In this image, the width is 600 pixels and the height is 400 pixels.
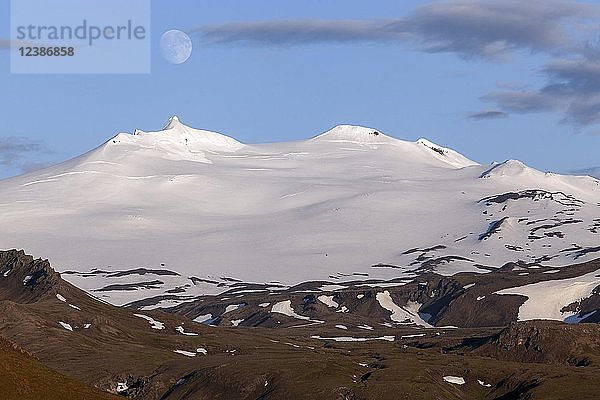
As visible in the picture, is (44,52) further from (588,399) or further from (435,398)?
(588,399)

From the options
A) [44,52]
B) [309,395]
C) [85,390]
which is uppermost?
[44,52]

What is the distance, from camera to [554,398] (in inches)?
7869

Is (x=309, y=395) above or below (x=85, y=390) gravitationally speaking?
below

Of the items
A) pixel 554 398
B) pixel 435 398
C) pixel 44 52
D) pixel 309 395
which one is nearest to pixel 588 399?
pixel 554 398

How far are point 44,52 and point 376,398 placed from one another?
101 metres

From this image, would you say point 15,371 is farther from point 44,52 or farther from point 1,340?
point 44,52

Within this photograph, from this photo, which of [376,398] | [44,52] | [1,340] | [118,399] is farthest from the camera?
[376,398]

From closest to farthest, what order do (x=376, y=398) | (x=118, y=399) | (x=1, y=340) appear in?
(x=118, y=399), (x=1, y=340), (x=376, y=398)

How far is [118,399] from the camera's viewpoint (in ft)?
309

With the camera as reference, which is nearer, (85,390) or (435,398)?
(85,390)

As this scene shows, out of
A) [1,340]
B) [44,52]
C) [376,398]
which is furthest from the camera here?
[376,398]

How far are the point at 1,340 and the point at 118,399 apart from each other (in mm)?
13500

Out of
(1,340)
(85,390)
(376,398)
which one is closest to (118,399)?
(85,390)

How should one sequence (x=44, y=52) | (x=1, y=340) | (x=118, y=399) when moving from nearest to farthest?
(x=118, y=399)
(x=1, y=340)
(x=44, y=52)
